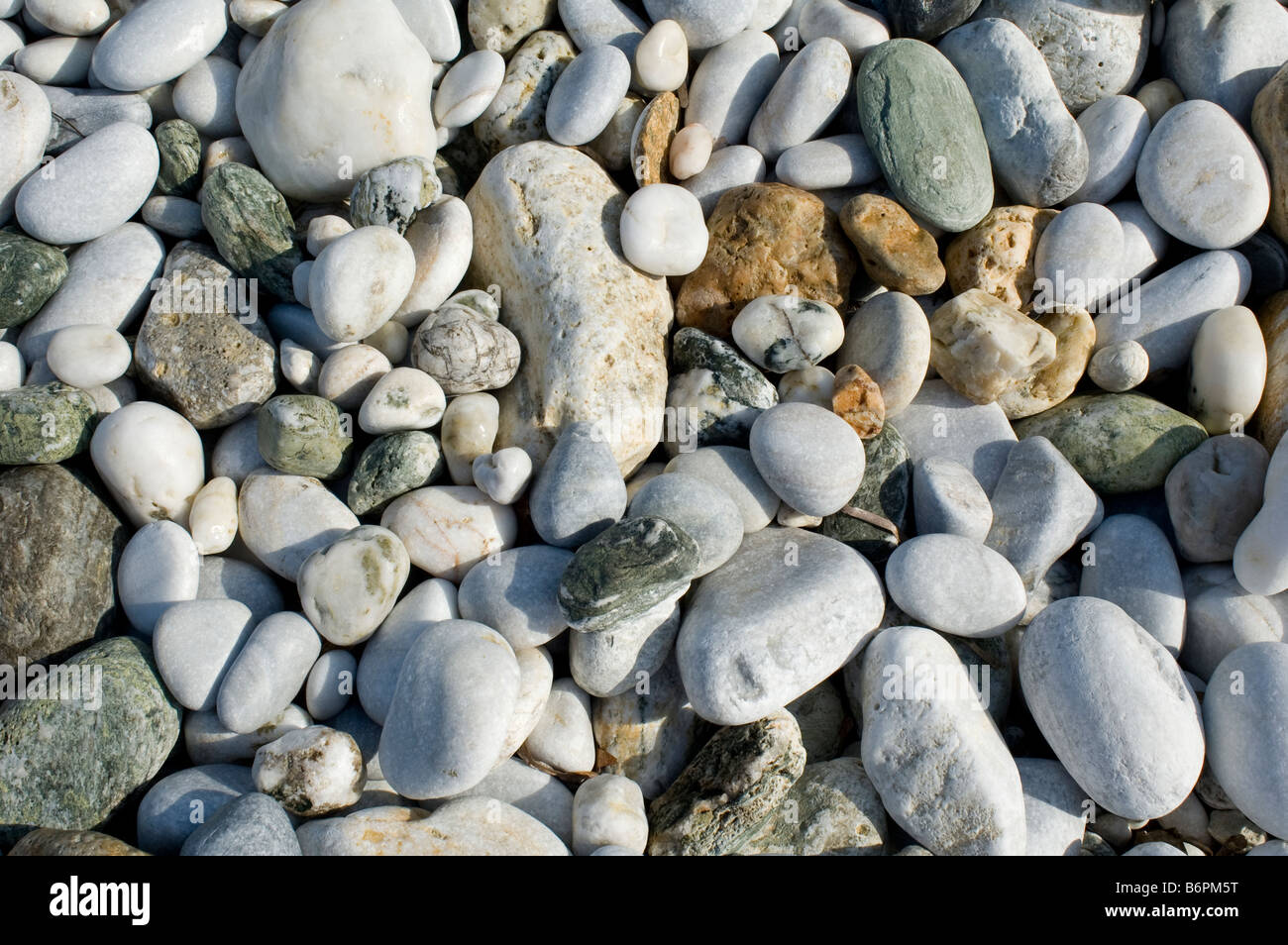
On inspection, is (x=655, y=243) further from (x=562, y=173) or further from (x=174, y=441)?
(x=174, y=441)

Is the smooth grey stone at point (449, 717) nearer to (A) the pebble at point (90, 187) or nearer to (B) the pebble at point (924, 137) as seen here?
(A) the pebble at point (90, 187)

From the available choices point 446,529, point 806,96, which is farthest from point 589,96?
point 446,529

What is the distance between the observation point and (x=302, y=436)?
3.65 m

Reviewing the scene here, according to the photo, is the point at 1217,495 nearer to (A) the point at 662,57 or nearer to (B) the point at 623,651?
(B) the point at 623,651

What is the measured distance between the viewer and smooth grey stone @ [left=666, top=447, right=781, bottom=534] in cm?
379

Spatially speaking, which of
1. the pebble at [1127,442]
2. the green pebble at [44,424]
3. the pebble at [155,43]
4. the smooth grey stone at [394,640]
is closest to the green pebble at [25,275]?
the green pebble at [44,424]

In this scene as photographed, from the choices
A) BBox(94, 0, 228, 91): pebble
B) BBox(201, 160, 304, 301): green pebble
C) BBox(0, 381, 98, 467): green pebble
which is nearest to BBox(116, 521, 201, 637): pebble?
BBox(0, 381, 98, 467): green pebble

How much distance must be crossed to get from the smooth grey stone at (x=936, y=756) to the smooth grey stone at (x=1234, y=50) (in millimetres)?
3121

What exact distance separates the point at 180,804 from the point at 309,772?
44cm

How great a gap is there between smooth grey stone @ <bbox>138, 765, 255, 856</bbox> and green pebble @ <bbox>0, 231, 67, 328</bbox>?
211 centimetres

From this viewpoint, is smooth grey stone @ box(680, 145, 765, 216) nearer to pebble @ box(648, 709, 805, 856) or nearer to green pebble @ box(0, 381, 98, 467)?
pebble @ box(648, 709, 805, 856)

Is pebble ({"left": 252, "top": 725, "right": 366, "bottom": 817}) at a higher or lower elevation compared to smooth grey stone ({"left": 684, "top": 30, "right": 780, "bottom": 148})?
lower

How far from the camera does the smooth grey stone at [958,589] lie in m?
3.50
